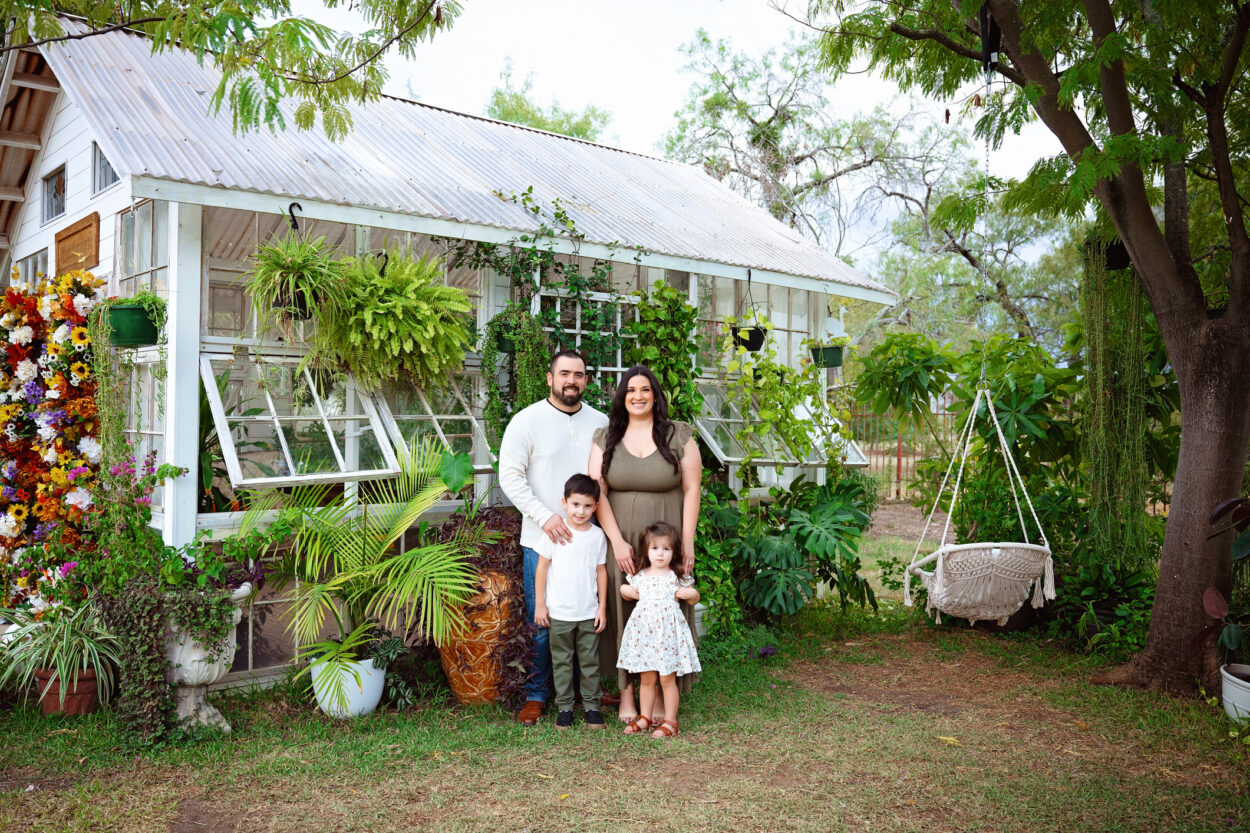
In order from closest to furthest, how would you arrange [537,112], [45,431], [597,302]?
[45,431] → [597,302] → [537,112]

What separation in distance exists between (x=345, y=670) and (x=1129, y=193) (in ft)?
16.5

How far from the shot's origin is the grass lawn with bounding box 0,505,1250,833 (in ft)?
11.8

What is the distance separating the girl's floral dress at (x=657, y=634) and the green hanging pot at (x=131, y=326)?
112 inches

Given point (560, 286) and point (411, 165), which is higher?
point (411, 165)

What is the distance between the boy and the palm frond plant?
0.43 m

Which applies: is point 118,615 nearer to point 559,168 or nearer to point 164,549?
point 164,549

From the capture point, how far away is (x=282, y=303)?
477 centimetres

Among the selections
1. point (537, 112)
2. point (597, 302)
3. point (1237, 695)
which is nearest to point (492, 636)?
point (597, 302)

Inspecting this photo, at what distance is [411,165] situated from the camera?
6281 millimetres

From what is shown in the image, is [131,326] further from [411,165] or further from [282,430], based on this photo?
[411,165]

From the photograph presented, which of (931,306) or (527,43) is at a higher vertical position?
(527,43)

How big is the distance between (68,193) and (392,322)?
3218 millimetres

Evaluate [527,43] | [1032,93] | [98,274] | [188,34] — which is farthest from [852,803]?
[527,43]

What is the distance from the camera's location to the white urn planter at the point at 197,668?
434 cm
